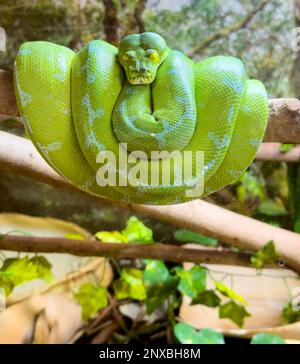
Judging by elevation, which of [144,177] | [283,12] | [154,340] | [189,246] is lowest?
[154,340]

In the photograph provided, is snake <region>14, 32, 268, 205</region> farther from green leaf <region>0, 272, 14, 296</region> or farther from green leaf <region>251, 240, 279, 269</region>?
green leaf <region>0, 272, 14, 296</region>

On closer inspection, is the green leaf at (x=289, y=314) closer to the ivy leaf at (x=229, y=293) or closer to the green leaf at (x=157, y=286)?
the ivy leaf at (x=229, y=293)

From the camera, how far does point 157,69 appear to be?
97 cm

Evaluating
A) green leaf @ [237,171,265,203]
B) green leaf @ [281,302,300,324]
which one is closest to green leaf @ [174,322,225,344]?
green leaf @ [281,302,300,324]

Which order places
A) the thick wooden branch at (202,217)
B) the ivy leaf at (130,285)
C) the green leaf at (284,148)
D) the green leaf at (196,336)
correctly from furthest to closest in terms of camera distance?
the ivy leaf at (130,285), the green leaf at (284,148), the green leaf at (196,336), the thick wooden branch at (202,217)

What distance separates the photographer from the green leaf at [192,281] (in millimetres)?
1648

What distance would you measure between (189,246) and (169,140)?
0.94 m

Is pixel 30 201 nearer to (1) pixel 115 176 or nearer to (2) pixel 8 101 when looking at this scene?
(2) pixel 8 101

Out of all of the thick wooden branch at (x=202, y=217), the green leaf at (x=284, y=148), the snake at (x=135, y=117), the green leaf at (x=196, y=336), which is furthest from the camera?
the green leaf at (x=284, y=148)

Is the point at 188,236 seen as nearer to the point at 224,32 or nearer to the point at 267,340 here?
the point at 267,340

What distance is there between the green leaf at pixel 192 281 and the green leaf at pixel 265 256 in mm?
242

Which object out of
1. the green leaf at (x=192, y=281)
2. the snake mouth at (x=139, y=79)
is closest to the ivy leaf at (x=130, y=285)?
the green leaf at (x=192, y=281)
